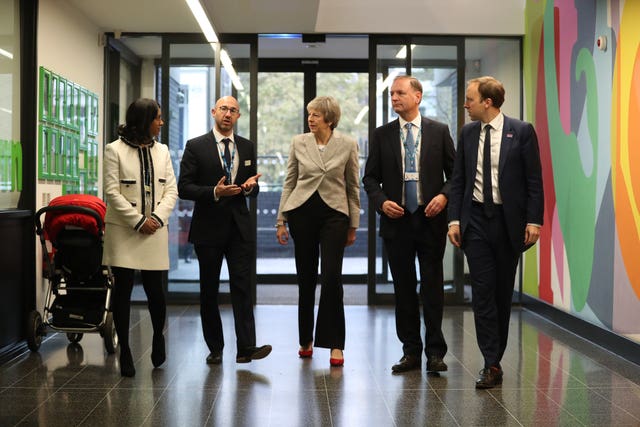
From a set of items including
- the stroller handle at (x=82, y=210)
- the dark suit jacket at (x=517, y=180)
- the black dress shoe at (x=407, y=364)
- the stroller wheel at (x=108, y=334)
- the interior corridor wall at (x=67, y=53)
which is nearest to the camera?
the dark suit jacket at (x=517, y=180)

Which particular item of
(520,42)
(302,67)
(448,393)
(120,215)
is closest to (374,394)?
(448,393)

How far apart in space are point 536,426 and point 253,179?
213 centimetres

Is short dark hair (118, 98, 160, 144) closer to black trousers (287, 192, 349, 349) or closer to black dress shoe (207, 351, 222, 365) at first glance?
black trousers (287, 192, 349, 349)

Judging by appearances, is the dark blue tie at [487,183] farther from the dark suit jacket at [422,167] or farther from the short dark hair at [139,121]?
the short dark hair at [139,121]

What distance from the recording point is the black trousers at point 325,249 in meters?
4.90

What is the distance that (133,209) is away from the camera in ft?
14.6

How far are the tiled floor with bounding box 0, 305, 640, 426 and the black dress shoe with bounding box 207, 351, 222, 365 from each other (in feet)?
0.19

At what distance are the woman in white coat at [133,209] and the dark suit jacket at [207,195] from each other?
26 centimetres

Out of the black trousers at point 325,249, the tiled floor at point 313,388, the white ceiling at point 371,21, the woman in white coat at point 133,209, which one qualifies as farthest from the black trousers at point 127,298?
the white ceiling at point 371,21

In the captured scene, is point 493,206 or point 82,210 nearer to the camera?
point 493,206

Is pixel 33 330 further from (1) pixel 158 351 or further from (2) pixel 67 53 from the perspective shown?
(2) pixel 67 53

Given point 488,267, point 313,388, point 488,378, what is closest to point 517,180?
point 488,267

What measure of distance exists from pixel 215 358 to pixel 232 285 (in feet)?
1.47

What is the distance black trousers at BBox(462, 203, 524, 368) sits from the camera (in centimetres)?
434
